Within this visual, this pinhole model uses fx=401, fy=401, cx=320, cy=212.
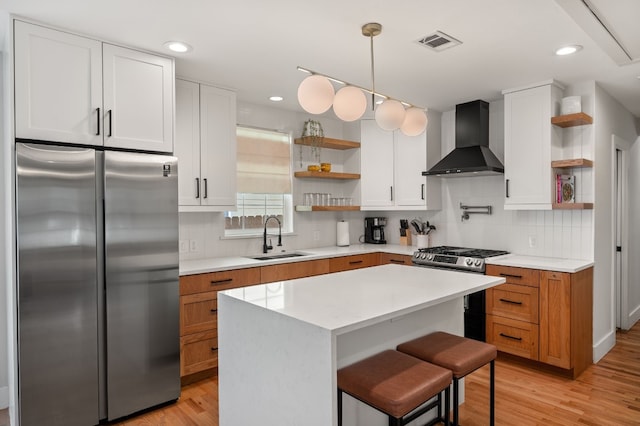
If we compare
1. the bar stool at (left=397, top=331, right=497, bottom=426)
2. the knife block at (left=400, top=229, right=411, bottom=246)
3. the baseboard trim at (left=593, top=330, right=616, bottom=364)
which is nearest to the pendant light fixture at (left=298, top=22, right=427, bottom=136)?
the bar stool at (left=397, top=331, right=497, bottom=426)

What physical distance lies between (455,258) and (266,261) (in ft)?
5.84

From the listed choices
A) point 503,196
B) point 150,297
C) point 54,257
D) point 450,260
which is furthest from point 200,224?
point 503,196

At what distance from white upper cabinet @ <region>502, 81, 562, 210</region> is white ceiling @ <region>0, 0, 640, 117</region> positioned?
6.7 inches

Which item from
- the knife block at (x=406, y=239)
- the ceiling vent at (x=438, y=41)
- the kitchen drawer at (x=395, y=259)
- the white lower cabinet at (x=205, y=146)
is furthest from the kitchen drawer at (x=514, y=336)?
the white lower cabinet at (x=205, y=146)

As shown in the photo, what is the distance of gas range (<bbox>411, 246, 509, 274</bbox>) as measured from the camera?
367cm

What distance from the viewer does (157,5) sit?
2.19m

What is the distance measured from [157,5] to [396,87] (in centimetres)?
220

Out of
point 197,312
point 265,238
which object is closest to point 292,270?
point 265,238

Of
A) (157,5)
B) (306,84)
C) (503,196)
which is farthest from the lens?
(503,196)

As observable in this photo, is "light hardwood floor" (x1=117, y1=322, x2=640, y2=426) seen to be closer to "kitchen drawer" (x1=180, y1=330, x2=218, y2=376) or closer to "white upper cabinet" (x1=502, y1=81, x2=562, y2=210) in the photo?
"kitchen drawer" (x1=180, y1=330, x2=218, y2=376)

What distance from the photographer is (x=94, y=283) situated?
8.21ft

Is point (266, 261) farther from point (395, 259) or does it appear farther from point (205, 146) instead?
point (395, 259)

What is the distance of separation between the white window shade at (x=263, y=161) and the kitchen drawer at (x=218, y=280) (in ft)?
3.49

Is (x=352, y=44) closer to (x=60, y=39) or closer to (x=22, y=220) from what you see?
(x=60, y=39)
